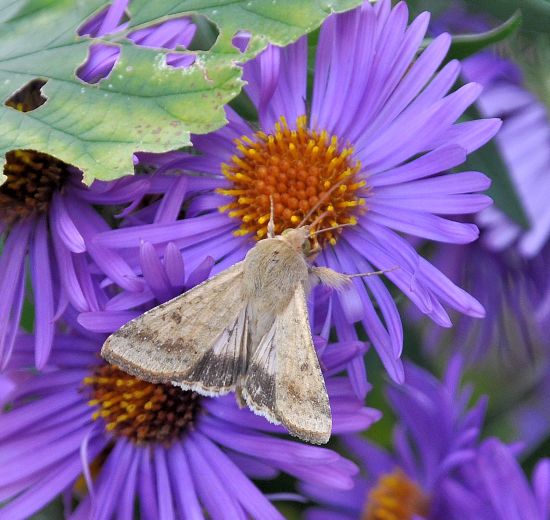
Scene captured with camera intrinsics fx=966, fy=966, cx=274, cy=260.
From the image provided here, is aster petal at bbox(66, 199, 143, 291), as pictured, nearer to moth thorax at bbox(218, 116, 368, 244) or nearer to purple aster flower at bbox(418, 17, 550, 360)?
moth thorax at bbox(218, 116, 368, 244)

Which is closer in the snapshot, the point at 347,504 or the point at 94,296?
the point at 94,296

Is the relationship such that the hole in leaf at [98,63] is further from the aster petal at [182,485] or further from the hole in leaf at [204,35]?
the aster petal at [182,485]

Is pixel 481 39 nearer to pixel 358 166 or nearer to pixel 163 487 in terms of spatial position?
pixel 358 166

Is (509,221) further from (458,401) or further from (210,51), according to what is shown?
(210,51)

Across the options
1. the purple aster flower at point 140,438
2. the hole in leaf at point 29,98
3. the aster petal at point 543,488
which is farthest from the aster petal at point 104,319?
the aster petal at point 543,488

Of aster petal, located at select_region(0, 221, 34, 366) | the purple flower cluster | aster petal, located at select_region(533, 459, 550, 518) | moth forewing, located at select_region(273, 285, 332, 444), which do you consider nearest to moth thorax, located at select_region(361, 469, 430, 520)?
the purple flower cluster

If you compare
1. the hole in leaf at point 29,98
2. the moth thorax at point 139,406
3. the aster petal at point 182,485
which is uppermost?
the hole in leaf at point 29,98

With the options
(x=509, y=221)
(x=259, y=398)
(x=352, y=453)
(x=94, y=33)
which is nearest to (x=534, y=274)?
(x=509, y=221)
